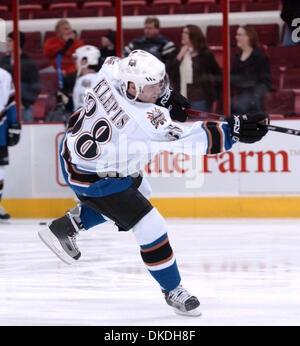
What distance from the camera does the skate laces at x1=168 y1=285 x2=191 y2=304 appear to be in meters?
3.23

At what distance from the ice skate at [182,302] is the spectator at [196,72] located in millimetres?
3414

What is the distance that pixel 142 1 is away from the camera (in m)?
6.73

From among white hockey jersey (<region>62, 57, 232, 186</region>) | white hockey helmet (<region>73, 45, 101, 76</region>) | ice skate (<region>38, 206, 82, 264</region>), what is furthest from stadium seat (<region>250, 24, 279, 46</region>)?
white hockey jersey (<region>62, 57, 232, 186</region>)

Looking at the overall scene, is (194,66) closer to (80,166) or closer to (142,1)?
(142,1)

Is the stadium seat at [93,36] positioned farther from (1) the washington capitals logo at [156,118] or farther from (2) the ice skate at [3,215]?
(1) the washington capitals logo at [156,118]

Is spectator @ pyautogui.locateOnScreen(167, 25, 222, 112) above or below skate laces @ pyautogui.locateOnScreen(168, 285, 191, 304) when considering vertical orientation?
above

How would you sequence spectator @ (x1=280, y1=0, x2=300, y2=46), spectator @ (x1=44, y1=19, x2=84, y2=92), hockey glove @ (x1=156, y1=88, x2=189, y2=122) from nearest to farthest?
hockey glove @ (x1=156, y1=88, x2=189, y2=122)
spectator @ (x1=280, y1=0, x2=300, y2=46)
spectator @ (x1=44, y1=19, x2=84, y2=92)

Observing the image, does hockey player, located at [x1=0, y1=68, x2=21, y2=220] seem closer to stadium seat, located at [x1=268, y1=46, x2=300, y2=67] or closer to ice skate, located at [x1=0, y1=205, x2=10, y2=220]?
ice skate, located at [x1=0, y1=205, x2=10, y2=220]

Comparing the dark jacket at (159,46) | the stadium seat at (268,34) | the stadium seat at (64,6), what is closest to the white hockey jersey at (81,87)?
the dark jacket at (159,46)

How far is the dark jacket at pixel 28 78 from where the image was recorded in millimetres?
6867

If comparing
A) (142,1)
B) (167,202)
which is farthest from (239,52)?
(167,202)

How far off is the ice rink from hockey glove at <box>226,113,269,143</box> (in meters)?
0.68

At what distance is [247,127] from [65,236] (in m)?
1.19
